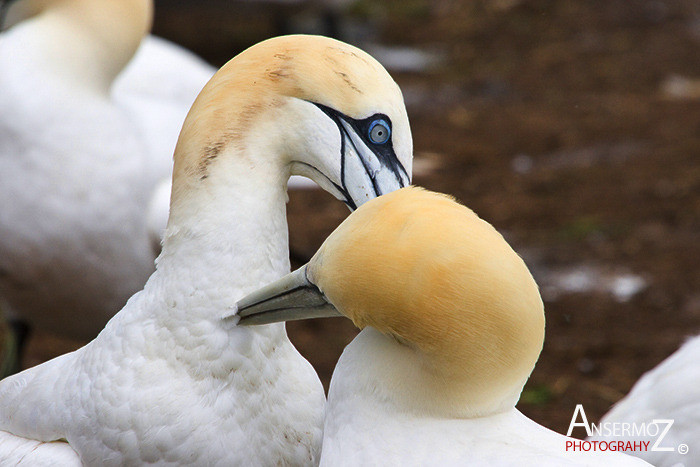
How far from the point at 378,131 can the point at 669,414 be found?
50.4 inches

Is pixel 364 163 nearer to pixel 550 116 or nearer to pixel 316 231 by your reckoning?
pixel 316 231

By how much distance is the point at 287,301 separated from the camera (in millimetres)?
2389

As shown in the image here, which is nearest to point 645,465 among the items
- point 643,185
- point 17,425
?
point 17,425

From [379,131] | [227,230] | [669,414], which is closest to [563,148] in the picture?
[669,414]

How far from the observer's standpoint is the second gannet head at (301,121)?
2.54 metres

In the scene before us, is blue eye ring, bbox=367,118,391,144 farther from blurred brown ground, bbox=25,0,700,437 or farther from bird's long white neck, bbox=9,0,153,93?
blurred brown ground, bbox=25,0,700,437

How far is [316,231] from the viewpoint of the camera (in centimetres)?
662

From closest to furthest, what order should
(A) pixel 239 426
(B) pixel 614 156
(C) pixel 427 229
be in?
(C) pixel 427 229
(A) pixel 239 426
(B) pixel 614 156

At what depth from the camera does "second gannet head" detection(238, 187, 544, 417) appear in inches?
84.7

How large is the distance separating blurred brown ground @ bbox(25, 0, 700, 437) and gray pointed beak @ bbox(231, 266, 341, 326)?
232 cm

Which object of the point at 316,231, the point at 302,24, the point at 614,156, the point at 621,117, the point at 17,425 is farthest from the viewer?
the point at 302,24

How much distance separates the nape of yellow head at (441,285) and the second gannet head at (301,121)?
334mm

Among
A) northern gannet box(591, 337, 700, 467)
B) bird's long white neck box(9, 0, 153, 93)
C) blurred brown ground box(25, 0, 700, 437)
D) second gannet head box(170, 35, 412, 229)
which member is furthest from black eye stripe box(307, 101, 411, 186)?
blurred brown ground box(25, 0, 700, 437)

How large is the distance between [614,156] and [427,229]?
223 inches
